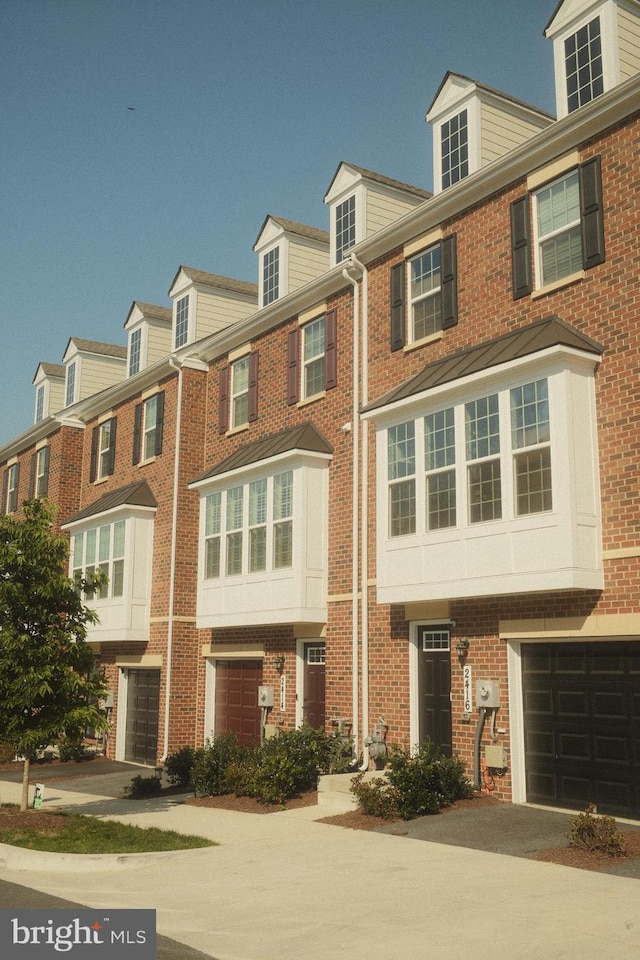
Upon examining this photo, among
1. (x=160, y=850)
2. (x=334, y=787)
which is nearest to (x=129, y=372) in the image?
(x=334, y=787)

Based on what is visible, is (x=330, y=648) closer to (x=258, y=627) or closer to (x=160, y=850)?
(x=258, y=627)

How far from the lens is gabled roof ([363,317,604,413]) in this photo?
45.5ft

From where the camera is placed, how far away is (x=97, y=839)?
42.7 ft

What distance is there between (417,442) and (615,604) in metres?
4.47

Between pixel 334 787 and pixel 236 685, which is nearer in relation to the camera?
pixel 334 787

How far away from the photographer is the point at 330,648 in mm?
18594

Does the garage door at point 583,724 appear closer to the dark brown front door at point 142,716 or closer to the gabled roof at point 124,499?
the dark brown front door at point 142,716

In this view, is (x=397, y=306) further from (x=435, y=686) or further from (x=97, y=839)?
(x=97, y=839)

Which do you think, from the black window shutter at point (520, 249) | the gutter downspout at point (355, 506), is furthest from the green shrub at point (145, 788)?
the black window shutter at point (520, 249)

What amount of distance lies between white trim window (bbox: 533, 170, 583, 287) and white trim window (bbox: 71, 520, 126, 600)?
1408 centimetres

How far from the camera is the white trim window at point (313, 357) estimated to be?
20.4m

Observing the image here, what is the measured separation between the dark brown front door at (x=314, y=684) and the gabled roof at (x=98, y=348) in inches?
688

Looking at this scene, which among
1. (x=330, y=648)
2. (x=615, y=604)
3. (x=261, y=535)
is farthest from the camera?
(x=261, y=535)

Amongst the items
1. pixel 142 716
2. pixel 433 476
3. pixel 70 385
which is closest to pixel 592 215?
pixel 433 476
